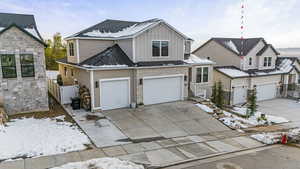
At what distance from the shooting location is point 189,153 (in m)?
9.38

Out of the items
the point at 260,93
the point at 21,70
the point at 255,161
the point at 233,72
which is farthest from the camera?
the point at 260,93

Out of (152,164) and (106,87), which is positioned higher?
(106,87)

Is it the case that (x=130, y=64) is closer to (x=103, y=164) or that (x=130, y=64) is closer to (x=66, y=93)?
(x=66, y=93)

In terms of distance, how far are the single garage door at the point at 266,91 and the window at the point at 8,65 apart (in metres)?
23.9

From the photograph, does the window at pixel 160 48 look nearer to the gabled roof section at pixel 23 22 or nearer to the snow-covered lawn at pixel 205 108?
the snow-covered lawn at pixel 205 108

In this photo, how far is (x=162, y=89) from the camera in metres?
16.5

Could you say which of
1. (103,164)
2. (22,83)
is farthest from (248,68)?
(22,83)

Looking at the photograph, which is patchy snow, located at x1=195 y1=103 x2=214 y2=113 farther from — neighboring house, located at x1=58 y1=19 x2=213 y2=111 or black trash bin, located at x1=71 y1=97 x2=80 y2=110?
black trash bin, located at x1=71 y1=97 x2=80 y2=110

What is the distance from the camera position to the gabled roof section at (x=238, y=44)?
25478 mm

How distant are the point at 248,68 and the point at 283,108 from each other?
6096mm

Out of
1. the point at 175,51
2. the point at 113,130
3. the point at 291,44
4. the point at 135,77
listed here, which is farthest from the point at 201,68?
the point at 291,44

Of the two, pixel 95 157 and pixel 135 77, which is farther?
pixel 135 77

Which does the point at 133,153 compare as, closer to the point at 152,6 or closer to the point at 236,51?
the point at 152,6

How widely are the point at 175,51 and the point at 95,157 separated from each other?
11.1 metres
